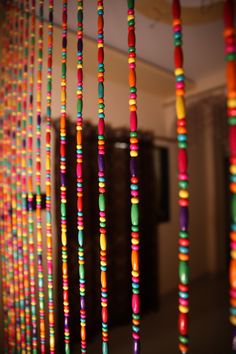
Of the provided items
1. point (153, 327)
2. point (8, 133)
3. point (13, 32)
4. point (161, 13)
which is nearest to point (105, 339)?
point (8, 133)

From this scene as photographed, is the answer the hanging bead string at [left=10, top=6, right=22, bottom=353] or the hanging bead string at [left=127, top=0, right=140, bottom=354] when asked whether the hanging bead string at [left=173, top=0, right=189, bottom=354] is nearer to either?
the hanging bead string at [left=127, top=0, right=140, bottom=354]

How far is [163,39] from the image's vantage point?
64.8 inches

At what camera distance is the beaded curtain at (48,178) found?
0.42 meters

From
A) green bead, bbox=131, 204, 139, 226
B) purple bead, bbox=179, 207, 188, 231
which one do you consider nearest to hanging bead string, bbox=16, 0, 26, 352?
green bead, bbox=131, 204, 139, 226

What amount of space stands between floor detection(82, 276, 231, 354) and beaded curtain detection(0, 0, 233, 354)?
80cm

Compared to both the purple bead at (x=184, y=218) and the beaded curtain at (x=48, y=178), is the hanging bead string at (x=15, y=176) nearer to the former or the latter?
the beaded curtain at (x=48, y=178)

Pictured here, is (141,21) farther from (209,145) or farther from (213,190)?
(213,190)

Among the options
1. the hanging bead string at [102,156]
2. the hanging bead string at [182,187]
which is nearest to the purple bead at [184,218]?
the hanging bead string at [182,187]

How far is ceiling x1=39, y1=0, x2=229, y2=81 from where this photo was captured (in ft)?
3.55

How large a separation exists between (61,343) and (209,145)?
2877mm

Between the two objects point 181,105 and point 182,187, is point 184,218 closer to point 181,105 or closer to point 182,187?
point 182,187

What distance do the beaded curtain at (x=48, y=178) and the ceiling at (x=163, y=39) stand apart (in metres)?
0.25

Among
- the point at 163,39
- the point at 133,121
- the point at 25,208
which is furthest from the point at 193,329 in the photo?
the point at 163,39

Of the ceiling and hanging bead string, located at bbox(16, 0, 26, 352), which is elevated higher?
the ceiling
